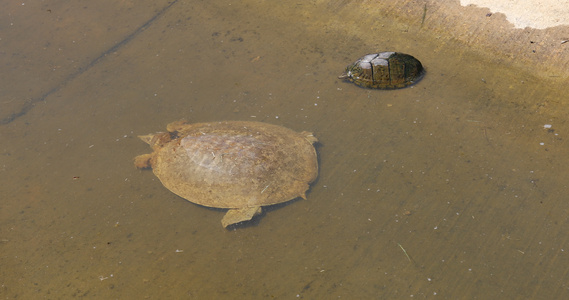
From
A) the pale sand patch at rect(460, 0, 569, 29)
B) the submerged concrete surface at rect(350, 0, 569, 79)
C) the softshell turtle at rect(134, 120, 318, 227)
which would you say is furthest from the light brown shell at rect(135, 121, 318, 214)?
the pale sand patch at rect(460, 0, 569, 29)

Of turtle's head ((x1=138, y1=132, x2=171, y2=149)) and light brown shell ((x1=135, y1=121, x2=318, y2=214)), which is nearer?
light brown shell ((x1=135, y1=121, x2=318, y2=214))

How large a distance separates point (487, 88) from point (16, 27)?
252 inches

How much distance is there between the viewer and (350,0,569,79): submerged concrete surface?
5.25 metres

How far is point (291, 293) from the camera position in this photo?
363cm

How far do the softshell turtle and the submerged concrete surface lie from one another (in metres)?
2.55

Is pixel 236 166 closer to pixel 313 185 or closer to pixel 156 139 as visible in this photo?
pixel 313 185

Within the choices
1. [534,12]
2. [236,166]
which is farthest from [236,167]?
[534,12]

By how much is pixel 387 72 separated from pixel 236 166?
2.20 m

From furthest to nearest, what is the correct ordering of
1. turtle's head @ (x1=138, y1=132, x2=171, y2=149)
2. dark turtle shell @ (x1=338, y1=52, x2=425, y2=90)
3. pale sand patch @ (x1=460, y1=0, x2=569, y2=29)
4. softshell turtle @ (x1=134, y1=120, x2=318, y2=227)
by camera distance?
pale sand patch @ (x1=460, y1=0, x2=569, y2=29) → dark turtle shell @ (x1=338, y1=52, x2=425, y2=90) → turtle's head @ (x1=138, y1=132, x2=171, y2=149) → softshell turtle @ (x1=134, y1=120, x2=318, y2=227)

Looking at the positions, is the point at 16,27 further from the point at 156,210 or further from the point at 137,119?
the point at 156,210

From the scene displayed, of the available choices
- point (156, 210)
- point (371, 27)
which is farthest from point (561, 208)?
point (156, 210)

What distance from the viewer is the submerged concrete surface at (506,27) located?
525 centimetres

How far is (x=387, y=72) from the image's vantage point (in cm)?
525

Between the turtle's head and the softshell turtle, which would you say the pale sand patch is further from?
the turtle's head
